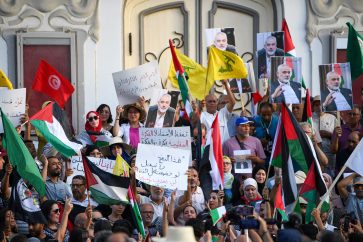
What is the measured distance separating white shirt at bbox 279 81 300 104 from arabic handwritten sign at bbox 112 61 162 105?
1.68 meters

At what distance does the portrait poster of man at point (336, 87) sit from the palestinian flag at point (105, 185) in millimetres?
3750

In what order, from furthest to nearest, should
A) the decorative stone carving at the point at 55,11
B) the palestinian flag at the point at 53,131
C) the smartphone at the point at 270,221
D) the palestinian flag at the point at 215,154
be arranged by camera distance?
1. the decorative stone carving at the point at 55,11
2. the palestinian flag at the point at 53,131
3. the palestinian flag at the point at 215,154
4. the smartphone at the point at 270,221

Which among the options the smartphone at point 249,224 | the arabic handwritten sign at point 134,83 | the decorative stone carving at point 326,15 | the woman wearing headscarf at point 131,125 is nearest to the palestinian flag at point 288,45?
the arabic handwritten sign at point 134,83

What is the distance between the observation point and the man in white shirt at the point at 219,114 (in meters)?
24.1

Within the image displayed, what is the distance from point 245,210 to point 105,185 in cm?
202

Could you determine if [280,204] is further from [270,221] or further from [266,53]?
[266,53]

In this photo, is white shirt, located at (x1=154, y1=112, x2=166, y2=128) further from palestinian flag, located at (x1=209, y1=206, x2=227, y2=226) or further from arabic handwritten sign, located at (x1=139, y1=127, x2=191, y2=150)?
palestinian flag, located at (x1=209, y1=206, x2=227, y2=226)

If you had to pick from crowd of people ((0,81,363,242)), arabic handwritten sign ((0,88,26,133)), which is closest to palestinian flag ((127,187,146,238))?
crowd of people ((0,81,363,242))

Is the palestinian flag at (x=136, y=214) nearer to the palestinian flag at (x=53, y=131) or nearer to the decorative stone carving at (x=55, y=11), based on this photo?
the palestinian flag at (x=53, y=131)

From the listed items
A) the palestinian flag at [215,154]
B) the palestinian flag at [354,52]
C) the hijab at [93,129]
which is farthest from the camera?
the palestinian flag at [354,52]

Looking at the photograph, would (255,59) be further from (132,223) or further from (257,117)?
(132,223)

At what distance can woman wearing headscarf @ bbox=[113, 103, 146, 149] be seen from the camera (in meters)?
24.0

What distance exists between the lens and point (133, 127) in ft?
79.1

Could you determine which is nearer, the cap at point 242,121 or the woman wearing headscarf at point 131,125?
the cap at point 242,121
